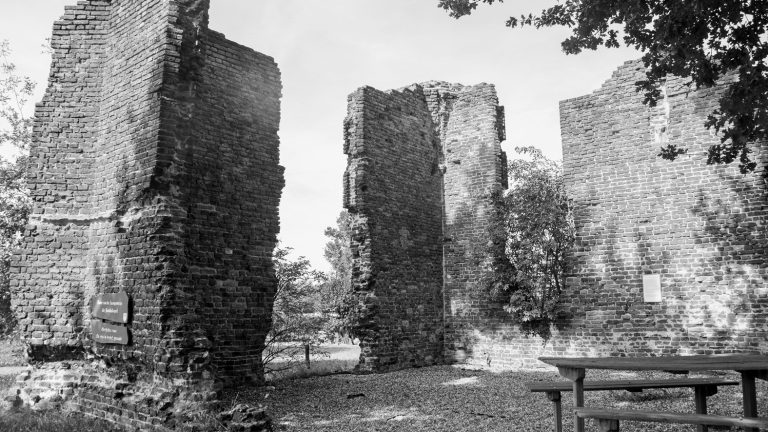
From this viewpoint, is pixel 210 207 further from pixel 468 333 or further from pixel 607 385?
pixel 468 333

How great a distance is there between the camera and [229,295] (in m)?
8.42

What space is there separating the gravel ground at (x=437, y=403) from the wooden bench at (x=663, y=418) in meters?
1.44

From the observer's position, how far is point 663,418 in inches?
182

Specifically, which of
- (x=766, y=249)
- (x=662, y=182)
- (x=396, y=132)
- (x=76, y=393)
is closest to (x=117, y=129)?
(x=76, y=393)

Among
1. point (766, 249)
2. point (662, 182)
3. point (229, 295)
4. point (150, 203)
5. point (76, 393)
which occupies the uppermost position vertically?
point (662, 182)

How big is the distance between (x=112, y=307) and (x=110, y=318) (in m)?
0.15

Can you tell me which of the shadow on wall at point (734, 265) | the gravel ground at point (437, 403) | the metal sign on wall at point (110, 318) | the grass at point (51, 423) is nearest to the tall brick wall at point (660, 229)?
the shadow on wall at point (734, 265)

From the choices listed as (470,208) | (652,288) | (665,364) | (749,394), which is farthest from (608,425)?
(470,208)

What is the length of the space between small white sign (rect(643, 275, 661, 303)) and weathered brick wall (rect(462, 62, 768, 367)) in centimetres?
11

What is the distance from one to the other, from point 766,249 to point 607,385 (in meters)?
6.28

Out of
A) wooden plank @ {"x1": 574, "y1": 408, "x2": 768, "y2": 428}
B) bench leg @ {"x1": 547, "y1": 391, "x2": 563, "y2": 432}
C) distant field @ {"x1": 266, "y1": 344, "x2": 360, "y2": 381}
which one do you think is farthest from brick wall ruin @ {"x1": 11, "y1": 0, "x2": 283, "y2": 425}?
wooden plank @ {"x1": 574, "y1": 408, "x2": 768, "y2": 428}

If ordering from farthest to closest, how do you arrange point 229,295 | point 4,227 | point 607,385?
point 4,227 < point 229,295 < point 607,385

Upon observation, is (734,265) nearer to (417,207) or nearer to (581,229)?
(581,229)

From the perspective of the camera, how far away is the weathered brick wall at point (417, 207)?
1178cm
